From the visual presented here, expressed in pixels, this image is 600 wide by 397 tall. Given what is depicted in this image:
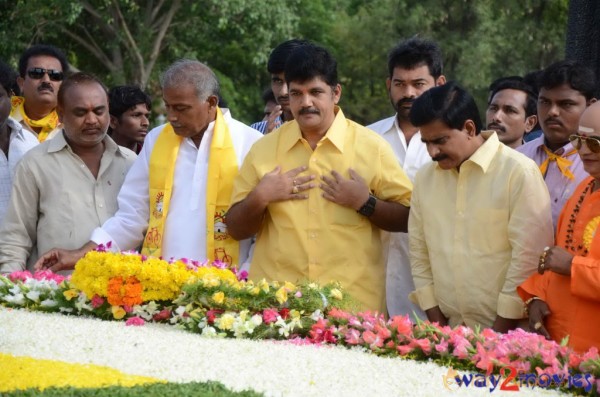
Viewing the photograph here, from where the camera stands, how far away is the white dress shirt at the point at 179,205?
6754mm

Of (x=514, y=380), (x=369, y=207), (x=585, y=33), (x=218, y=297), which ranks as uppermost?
(x=585, y=33)

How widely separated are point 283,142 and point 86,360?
196cm

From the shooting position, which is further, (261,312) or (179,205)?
(179,205)

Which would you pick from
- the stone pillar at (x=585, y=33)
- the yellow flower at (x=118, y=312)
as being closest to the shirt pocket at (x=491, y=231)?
the yellow flower at (x=118, y=312)

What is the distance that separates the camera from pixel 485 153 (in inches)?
232

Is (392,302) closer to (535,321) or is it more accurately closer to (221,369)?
(535,321)

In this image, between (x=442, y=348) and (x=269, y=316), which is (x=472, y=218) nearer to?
(x=442, y=348)

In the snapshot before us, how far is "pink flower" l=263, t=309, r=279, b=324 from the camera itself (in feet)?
18.8

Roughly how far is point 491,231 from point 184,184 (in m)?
2.10

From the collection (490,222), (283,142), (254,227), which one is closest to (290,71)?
(283,142)

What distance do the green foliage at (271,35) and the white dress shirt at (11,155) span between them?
18692 mm

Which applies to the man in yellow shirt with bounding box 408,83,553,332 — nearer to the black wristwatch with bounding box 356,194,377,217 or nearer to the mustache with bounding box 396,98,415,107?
the black wristwatch with bounding box 356,194,377,217

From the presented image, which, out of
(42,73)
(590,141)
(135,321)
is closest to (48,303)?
(135,321)

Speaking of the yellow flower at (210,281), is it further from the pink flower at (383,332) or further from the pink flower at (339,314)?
the pink flower at (383,332)
